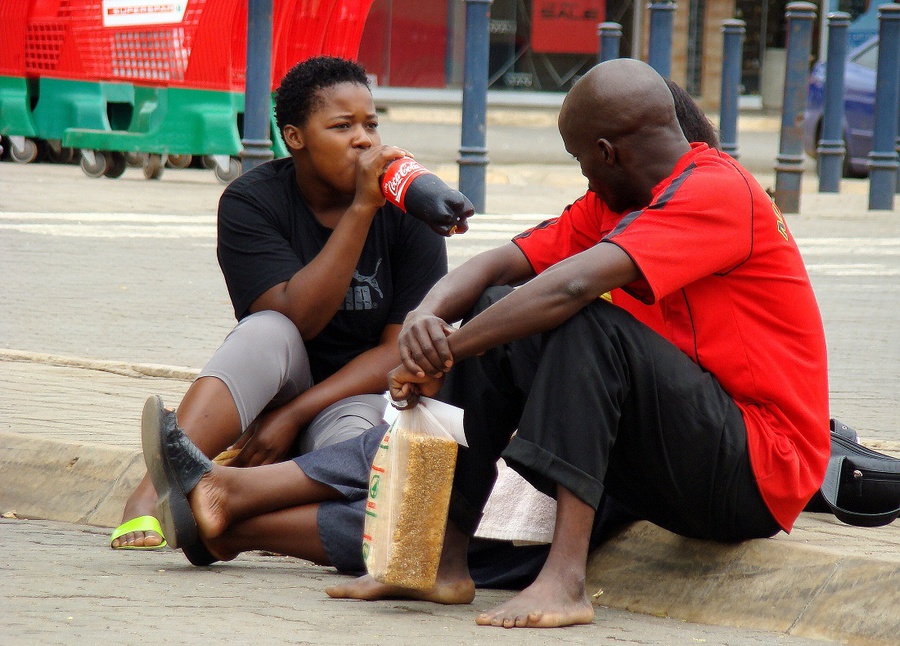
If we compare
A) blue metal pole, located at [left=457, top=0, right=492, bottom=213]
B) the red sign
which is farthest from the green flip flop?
the red sign

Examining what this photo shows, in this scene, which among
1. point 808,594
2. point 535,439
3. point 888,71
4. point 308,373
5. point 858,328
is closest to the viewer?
point 535,439

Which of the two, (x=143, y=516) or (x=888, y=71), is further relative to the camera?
(x=888, y=71)

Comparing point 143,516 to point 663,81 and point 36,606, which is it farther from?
point 663,81

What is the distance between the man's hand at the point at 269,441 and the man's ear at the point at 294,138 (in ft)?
2.32

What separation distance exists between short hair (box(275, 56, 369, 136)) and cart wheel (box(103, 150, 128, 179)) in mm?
9083

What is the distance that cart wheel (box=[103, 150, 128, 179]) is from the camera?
12539 millimetres

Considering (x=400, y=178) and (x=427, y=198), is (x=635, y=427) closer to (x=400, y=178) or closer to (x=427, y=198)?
(x=427, y=198)

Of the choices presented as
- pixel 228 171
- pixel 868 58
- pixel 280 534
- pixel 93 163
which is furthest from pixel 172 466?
pixel 868 58

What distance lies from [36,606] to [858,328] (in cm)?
428

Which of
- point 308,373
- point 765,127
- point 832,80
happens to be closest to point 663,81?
point 308,373

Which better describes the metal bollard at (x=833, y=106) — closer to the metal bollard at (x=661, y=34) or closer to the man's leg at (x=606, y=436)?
the metal bollard at (x=661, y=34)

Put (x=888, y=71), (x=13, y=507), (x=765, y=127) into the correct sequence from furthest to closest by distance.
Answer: (x=765, y=127), (x=888, y=71), (x=13, y=507)

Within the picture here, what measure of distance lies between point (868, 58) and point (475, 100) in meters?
7.17

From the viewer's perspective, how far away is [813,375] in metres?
2.93
